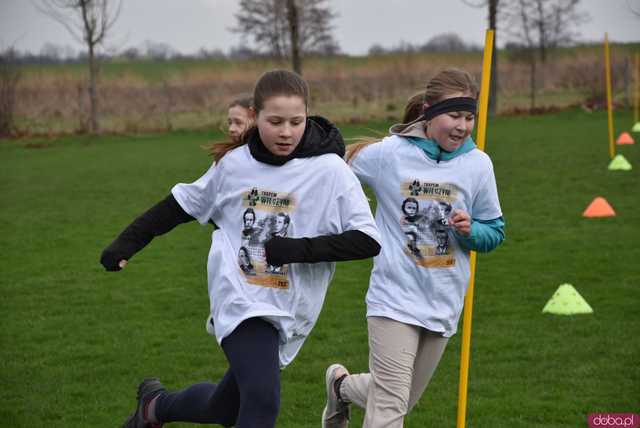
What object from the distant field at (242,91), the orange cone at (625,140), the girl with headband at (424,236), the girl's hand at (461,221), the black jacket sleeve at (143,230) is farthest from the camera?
the distant field at (242,91)

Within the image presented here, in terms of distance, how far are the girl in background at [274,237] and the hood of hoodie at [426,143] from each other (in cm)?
55

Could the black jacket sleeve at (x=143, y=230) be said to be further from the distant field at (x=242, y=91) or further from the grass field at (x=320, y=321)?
the distant field at (x=242, y=91)

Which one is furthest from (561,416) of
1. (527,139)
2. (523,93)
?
(523,93)

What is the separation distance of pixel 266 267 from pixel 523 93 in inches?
1389

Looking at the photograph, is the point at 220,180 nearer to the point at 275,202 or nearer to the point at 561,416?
the point at 275,202

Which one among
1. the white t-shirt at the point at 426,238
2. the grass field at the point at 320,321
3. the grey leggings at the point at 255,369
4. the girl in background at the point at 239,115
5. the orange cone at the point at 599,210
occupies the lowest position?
the grass field at the point at 320,321

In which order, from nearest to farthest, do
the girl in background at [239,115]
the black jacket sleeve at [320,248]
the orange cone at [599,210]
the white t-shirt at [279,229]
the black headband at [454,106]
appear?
the black jacket sleeve at [320,248] → the white t-shirt at [279,229] → the black headband at [454,106] → the girl in background at [239,115] → the orange cone at [599,210]

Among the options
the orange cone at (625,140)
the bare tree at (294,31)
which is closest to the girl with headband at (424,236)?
the orange cone at (625,140)

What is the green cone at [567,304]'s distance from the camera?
297 inches

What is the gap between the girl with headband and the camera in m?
4.13

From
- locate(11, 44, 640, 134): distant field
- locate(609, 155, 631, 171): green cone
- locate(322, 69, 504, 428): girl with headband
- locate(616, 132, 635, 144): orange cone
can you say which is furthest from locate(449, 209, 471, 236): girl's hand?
locate(11, 44, 640, 134): distant field

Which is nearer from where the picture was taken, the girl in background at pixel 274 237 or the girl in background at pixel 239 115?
the girl in background at pixel 274 237

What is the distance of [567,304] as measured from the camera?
757 cm

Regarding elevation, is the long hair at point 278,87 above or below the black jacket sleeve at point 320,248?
above
